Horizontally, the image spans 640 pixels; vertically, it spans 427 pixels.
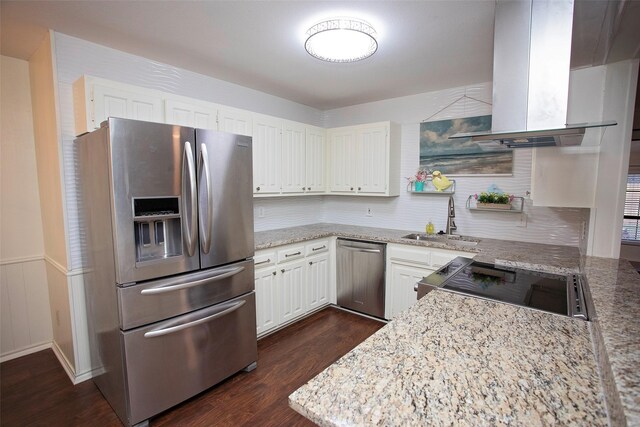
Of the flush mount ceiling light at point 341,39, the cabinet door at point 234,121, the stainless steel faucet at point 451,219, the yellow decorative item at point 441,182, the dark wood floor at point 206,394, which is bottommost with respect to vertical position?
the dark wood floor at point 206,394

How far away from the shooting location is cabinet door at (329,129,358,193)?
145 inches

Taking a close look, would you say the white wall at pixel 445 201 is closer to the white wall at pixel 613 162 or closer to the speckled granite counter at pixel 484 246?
the speckled granite counter at pixel 484 246

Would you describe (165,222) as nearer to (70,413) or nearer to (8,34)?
(70,413)

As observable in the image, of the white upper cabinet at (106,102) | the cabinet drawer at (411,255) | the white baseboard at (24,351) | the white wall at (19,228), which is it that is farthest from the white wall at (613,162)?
the white baseboard at (24,351)

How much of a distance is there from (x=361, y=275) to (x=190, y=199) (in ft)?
6.64

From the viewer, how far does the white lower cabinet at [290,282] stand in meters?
2.80

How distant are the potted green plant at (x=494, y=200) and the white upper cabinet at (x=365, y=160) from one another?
927mm

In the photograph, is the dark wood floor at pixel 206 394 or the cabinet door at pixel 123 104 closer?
the dark wood floor at pixel 206 394

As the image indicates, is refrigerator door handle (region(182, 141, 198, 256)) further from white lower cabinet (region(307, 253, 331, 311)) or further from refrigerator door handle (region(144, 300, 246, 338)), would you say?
white lower cabinet (region(307, 253, 331, 311))

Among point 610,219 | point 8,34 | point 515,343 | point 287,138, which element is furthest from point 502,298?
point 8,34

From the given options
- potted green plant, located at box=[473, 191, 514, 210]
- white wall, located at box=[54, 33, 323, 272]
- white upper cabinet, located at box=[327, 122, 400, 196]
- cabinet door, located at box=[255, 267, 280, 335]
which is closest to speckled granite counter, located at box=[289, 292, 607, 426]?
cabinet door, located at box=[255, 267, 280, 335]

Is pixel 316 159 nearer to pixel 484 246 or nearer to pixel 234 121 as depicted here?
pixel 234 121

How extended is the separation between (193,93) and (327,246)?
2.04 metres

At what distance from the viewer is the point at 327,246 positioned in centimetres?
352
